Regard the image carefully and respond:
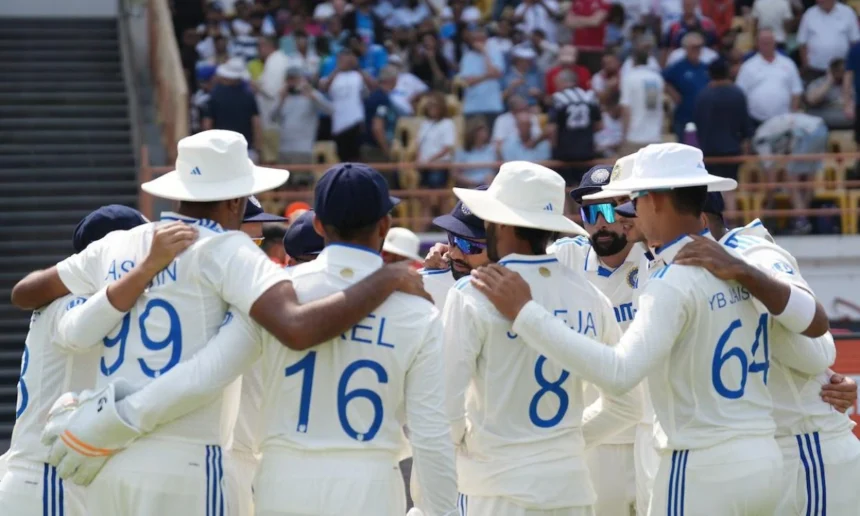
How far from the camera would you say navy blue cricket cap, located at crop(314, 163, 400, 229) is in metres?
4.87

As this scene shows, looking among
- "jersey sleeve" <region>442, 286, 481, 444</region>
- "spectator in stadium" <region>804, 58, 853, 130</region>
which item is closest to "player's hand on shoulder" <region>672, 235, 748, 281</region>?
"jersey sleeve" <region>442, 286, 481, 444</region>

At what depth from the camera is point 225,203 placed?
513 cm

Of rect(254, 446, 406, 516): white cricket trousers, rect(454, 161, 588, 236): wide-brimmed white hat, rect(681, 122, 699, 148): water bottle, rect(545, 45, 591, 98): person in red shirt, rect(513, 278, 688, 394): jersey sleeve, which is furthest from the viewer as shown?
rect(545, 45, 591, 98): person in red shirt

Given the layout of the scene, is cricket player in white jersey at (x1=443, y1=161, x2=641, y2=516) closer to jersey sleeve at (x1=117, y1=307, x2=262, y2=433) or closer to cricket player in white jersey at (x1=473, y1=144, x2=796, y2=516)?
cricket player in white jersey at (x1=473, y1=144, x2=796, y2=516)

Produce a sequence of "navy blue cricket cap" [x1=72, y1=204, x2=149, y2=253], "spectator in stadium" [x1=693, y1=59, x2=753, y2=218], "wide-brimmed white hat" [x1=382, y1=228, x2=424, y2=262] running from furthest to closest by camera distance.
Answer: "spectator in stadium" [x1=693, y1=59, x2=753, y2=218], "wide-brimmed white hat" [x1=382, y1=228, x2=424, y2=262], "navy blue cricket cap" [x1=72, y1=204, x2=149, y2=253]

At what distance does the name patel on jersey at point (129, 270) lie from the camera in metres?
4.91

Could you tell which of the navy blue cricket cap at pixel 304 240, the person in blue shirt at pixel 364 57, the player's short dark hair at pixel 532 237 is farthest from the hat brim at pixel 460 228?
the person in blue shirt at pixel 364 57

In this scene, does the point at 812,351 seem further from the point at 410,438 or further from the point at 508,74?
the point at 508,74

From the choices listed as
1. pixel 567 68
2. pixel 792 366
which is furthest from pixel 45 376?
pixel 567 68

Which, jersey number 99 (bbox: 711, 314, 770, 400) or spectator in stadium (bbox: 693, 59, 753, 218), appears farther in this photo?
spectator in stadium (bbox: 693, 59, 753, 218)

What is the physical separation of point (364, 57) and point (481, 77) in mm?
1455

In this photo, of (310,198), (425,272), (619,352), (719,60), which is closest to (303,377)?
(619,352)

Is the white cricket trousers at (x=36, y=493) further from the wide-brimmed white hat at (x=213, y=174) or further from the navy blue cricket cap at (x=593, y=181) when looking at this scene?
the navy blue cricket cap at (x=593, y=181)

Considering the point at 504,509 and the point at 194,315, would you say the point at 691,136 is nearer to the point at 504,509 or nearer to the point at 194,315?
the point at 504,509
